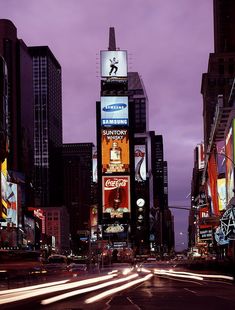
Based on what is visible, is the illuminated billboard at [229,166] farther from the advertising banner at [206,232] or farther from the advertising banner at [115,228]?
the advertising banner at [115,228]

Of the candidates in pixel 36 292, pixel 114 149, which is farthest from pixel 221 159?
pixel 114 149

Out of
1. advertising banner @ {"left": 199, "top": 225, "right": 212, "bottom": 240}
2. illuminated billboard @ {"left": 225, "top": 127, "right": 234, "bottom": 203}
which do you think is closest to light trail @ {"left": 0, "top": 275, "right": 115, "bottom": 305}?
illuminated billboard @ {"left": 225, "top": 127, "right": 234, "bottom": 203}

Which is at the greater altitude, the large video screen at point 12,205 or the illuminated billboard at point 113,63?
the illuminated billboard at point 113,63

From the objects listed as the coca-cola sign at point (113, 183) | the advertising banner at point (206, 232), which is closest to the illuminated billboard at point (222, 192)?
the advertising banner at point (206, 232)

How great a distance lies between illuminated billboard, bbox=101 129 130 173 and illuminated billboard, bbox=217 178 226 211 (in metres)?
73.9

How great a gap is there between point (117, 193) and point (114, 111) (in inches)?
891

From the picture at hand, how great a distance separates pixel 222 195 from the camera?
4267 inches

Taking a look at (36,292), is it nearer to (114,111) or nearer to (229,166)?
(229,166)

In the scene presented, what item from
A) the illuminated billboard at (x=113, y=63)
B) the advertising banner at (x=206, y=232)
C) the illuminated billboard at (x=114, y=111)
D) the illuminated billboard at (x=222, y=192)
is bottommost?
the advertising banner at (x=206, y=232)

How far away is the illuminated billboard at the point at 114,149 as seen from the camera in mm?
183625

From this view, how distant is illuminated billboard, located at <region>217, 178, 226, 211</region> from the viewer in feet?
350

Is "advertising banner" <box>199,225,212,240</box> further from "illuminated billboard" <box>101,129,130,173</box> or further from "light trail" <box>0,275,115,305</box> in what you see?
"light trail" <box>0,275,115,305</box>

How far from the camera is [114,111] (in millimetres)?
187500

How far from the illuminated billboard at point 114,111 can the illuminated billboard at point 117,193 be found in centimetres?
1503
